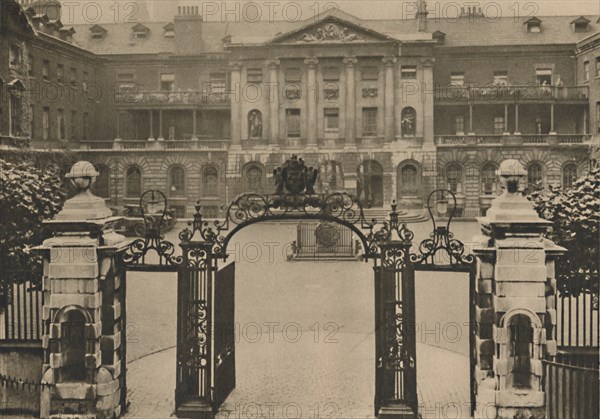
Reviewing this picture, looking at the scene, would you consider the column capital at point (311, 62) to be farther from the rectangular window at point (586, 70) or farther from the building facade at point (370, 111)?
the rectangular window at point (586, 70)

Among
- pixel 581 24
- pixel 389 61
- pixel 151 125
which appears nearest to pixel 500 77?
pixel 581 24

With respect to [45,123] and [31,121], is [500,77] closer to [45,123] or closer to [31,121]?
[45,123]

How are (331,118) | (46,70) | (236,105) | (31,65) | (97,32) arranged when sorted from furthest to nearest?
(97,32) < (236,105) < (331,118) < (46,70) < (31,65)

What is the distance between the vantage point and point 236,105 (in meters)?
47.4

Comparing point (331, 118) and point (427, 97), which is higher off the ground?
point (427, 97)

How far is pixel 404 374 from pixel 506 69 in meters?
42.8

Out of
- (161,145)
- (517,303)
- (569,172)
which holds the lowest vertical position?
(517,303)

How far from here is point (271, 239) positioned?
31.6 metres

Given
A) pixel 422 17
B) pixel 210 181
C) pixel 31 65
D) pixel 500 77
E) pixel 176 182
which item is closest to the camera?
pixel 31 65

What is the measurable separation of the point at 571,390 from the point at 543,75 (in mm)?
43259

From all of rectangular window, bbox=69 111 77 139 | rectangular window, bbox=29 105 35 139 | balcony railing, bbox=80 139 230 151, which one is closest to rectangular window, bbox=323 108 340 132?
balcony railing, bbox=80 139 230 151

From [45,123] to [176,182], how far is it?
897 centimetres

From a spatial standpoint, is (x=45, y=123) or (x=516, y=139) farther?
(x=516, y=139)

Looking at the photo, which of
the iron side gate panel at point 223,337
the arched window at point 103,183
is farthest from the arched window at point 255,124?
the iron side gate panel at point 223,337
